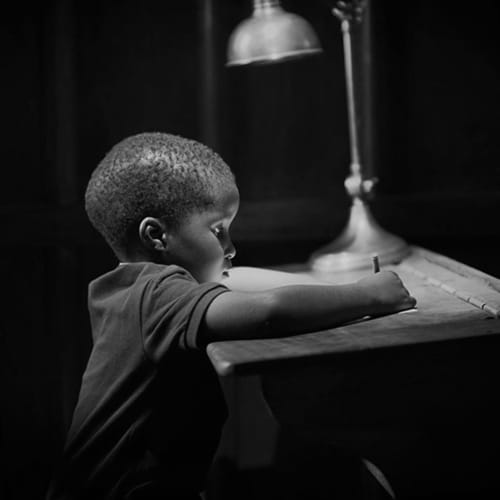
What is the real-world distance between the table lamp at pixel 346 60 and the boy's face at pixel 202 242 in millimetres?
593

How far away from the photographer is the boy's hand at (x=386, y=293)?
1.75 meters

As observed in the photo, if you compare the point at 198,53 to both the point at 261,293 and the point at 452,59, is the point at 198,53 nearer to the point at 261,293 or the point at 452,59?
the point at 452,59

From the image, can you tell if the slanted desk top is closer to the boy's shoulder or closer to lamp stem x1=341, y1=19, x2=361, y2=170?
the boy's shoulder

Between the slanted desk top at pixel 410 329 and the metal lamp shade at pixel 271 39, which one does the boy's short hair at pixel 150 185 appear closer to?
the slanted desk top at pixel 410 329

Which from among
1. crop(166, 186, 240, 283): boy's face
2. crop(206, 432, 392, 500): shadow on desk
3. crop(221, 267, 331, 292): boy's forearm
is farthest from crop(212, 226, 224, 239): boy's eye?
crop(206, 432, 392, 500): shadow on desk

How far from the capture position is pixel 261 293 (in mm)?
1619

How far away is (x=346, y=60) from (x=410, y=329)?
103 centimetres

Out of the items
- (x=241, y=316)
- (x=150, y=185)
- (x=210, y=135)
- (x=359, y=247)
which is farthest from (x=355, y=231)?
(x=241, y=316)

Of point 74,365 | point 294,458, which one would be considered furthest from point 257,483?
point 74,365

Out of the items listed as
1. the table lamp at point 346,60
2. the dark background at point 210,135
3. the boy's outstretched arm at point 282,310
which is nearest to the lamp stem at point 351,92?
the table lamp at point 346,60

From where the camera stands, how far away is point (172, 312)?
162cm

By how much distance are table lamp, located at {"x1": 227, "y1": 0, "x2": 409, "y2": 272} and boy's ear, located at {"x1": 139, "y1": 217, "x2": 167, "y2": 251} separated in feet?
2.21

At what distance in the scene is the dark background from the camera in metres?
2.60

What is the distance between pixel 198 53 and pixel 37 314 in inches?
32.9
